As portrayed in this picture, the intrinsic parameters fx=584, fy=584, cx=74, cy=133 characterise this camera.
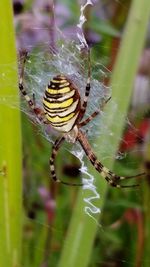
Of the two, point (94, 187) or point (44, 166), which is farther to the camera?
point (44, 166)

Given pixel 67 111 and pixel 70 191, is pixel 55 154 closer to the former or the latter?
pixel 70 191

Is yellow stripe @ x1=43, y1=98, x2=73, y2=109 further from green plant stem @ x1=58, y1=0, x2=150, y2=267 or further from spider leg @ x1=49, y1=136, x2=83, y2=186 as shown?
spider leg @ x1=49, y1=136, x2=83, y2=186

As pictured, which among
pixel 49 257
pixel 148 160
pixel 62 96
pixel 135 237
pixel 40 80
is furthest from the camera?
pixel 135 237

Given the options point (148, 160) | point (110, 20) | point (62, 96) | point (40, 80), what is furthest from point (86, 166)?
point (110, 20)

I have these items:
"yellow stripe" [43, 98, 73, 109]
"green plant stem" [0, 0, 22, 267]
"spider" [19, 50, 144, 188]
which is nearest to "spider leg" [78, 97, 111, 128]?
"spider" [19, 50, 144, 188]

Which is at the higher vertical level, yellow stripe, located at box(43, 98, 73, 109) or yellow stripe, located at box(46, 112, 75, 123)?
yellow stripe, located at box(43, 98, 73, 109)

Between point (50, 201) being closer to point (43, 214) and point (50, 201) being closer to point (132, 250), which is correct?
point (43, 214)
